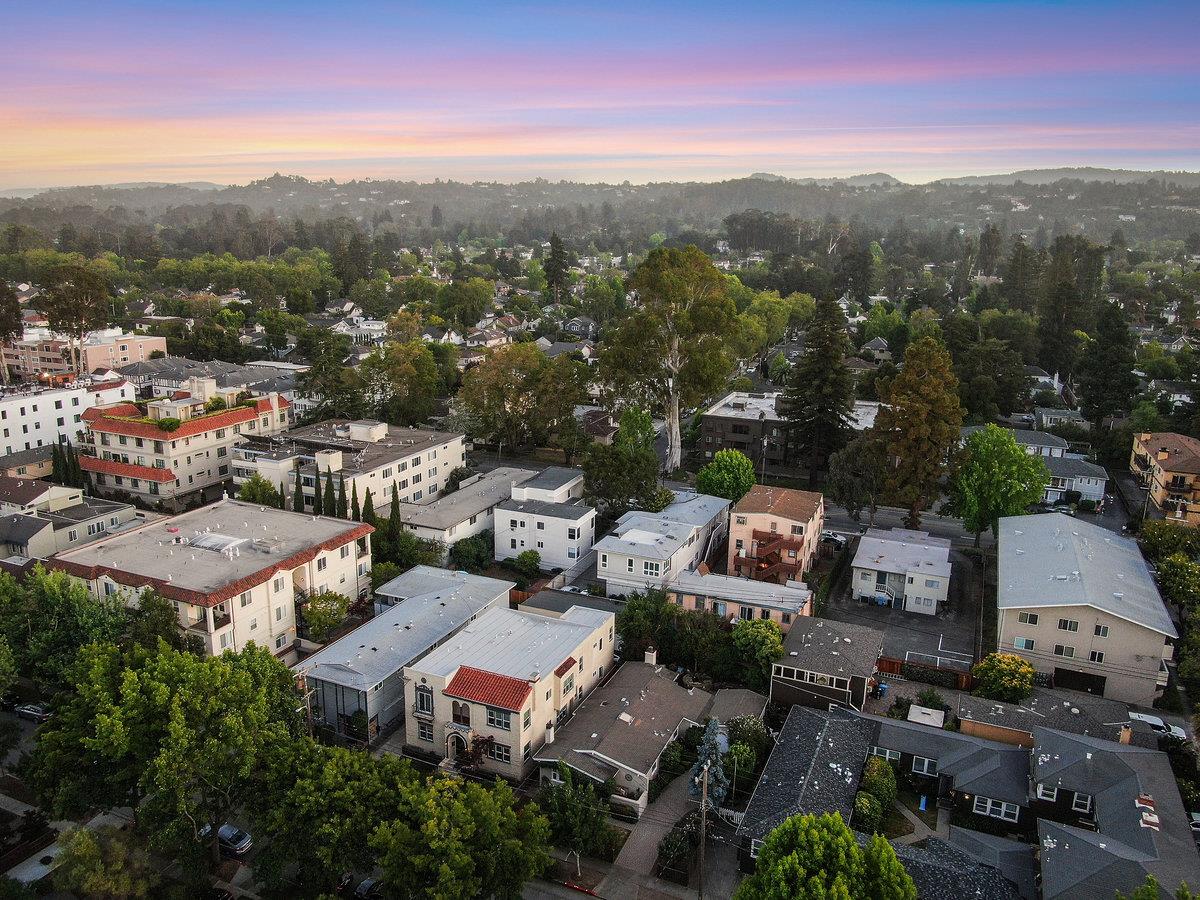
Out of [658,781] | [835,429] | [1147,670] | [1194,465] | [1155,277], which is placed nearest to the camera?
[658,781]

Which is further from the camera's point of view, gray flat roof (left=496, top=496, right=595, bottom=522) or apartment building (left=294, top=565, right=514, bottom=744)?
gray flat roof (left=496, top=496, right=595, bottom=522)

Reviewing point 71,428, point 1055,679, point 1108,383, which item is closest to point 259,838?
point 1055,679

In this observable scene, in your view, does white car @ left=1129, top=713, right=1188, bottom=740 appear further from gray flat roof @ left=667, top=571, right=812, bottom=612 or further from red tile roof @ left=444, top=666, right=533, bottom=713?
red tile roof @ left=444, top=666, right=533, bottom=713

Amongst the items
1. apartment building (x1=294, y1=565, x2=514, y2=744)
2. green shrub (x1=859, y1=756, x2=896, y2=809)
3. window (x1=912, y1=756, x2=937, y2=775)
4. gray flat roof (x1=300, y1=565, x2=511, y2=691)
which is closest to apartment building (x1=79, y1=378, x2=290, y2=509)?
gray flat roof (x1=300, y1=565, x2=511, y2=691)

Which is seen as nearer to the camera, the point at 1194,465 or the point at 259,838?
the point at 259,838

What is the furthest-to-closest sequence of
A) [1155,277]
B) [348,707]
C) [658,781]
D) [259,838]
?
[1155,277] → [348,707] → [658,781] → [259,838]

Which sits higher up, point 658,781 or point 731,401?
point 731,401

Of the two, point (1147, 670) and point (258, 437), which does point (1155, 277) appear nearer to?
point (1147, 670)
